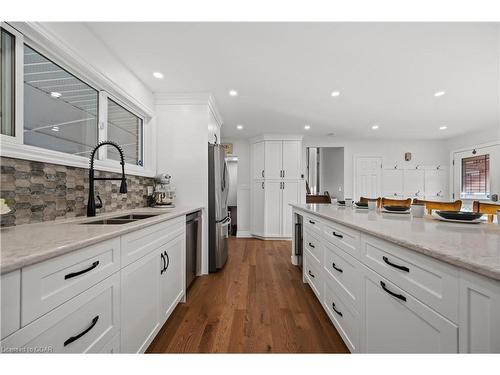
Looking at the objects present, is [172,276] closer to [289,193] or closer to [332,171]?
[289,193]

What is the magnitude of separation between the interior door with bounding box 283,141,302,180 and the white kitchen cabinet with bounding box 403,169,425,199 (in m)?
3.17

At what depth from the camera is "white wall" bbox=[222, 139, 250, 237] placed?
5.14m

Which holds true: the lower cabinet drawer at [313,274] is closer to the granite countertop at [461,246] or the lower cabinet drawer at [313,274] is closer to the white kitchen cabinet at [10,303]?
the granite countertop at [461,246]

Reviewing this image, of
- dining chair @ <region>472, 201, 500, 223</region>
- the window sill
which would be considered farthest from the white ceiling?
dining chair @ <region>472, 201, 500, 223</region>

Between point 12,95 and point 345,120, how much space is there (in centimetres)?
442

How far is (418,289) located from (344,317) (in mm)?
759

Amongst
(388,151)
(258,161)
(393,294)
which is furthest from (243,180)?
(393,294)

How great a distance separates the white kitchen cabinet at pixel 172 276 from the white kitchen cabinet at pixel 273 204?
2.96 metres

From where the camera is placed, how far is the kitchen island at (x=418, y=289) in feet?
1.89

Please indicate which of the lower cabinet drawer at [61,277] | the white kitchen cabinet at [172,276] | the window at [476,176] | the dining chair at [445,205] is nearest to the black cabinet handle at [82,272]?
the lower cabinet drawer at [61,277]

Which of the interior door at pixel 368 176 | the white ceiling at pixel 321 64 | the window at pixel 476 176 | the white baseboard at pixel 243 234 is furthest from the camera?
the interior door at pixel 368 176

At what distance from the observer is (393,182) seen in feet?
18.0

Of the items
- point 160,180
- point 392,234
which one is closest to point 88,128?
point 160,180

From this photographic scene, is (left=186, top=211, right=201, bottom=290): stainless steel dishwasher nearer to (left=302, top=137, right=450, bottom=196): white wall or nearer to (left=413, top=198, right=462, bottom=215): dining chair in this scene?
(left=413, top=198, right=462, bottom=215): dining chair
